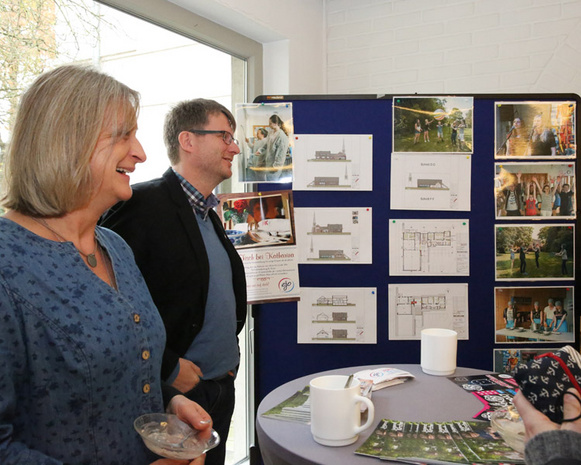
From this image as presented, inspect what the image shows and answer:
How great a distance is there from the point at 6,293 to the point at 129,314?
9.3 inches

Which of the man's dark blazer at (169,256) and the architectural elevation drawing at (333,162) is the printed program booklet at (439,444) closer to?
the man's dark blazer at (169,256)

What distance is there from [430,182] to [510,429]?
61.4 inches

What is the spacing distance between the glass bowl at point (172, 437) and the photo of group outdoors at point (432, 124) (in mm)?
1790

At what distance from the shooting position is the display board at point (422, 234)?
8.11 feet

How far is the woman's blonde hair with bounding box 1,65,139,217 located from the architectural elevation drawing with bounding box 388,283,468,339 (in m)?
1.78

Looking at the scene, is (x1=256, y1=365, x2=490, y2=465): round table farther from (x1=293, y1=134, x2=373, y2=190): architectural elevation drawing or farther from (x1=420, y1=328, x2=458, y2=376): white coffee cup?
(x1=293, y1=134, x2=373, y2=190): architectural elevation drawing

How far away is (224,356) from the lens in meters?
1.83

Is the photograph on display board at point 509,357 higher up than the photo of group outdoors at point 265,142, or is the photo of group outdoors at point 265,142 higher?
the photo of group outdoors at point 265,142

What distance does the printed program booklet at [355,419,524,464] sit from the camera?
1057 millimetres

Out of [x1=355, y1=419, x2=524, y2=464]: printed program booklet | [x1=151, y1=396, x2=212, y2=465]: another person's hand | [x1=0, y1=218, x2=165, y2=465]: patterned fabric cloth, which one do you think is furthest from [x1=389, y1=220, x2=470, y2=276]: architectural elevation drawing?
[x1=0, y1=218, x2=165, y2=465]: patterned fabric cloth

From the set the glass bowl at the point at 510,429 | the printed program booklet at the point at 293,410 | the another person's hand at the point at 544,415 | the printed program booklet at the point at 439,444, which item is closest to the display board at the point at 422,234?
the printed program booklet at the point at 293,410

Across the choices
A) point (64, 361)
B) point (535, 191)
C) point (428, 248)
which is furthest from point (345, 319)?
point (64, 361)

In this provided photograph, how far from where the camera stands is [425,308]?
250 centimetres

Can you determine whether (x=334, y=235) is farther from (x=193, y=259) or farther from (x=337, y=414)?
(x=337, y=414)
